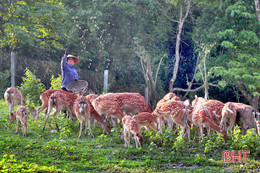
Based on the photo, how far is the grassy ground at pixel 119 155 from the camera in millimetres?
6145

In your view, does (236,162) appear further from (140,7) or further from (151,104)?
(140,7)

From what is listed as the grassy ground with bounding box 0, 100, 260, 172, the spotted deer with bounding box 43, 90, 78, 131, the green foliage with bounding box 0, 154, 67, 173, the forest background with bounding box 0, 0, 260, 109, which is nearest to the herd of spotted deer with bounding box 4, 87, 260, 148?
the spotted deer with bounding box 43, 90, 78, 131

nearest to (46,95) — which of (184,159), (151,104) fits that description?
(184,159)

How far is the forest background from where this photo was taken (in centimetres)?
1681

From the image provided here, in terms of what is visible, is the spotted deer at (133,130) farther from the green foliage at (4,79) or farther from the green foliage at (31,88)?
the green foliage at (4,79)

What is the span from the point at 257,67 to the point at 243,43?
148 centimetres

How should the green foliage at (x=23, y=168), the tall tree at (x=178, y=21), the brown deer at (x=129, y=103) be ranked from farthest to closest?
the tall tree at (x=178, y=21) → the brown deer at (x=129, y=103) → the green foliage at (x=23, y=168)

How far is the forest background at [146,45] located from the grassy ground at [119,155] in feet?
28.4

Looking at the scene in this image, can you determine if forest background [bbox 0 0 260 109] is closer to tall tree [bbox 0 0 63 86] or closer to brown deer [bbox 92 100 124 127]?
tall tree [bbox 0 0 63 86]

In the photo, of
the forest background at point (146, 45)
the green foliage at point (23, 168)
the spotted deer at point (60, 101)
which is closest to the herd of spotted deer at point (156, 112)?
the spotted deer at point (60, 101)

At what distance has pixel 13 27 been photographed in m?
14.1

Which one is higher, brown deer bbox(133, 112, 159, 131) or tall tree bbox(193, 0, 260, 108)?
tall tree bbox(193, 0, 260, 108)

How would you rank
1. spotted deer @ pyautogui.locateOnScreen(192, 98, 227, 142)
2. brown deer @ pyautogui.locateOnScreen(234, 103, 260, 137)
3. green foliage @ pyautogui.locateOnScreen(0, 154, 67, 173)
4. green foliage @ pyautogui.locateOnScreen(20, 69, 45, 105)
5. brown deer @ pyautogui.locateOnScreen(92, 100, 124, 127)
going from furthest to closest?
green foliage @ pyautogui.locateOnScreen(20, 69, 45, 105)
brown deer @ pyautogui.locateOnScreen(92, 100, 124, 127)
brown deer @ pyautogui.locateOnScreen(234, 103, 260, 137)
spotted deer @ pyautogui.locateOnScreen(192, 98, 227, 142)
green foliage @ pyautogui.locateOnScreen(0, 154, 67, 173)

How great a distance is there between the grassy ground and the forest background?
866 cm
